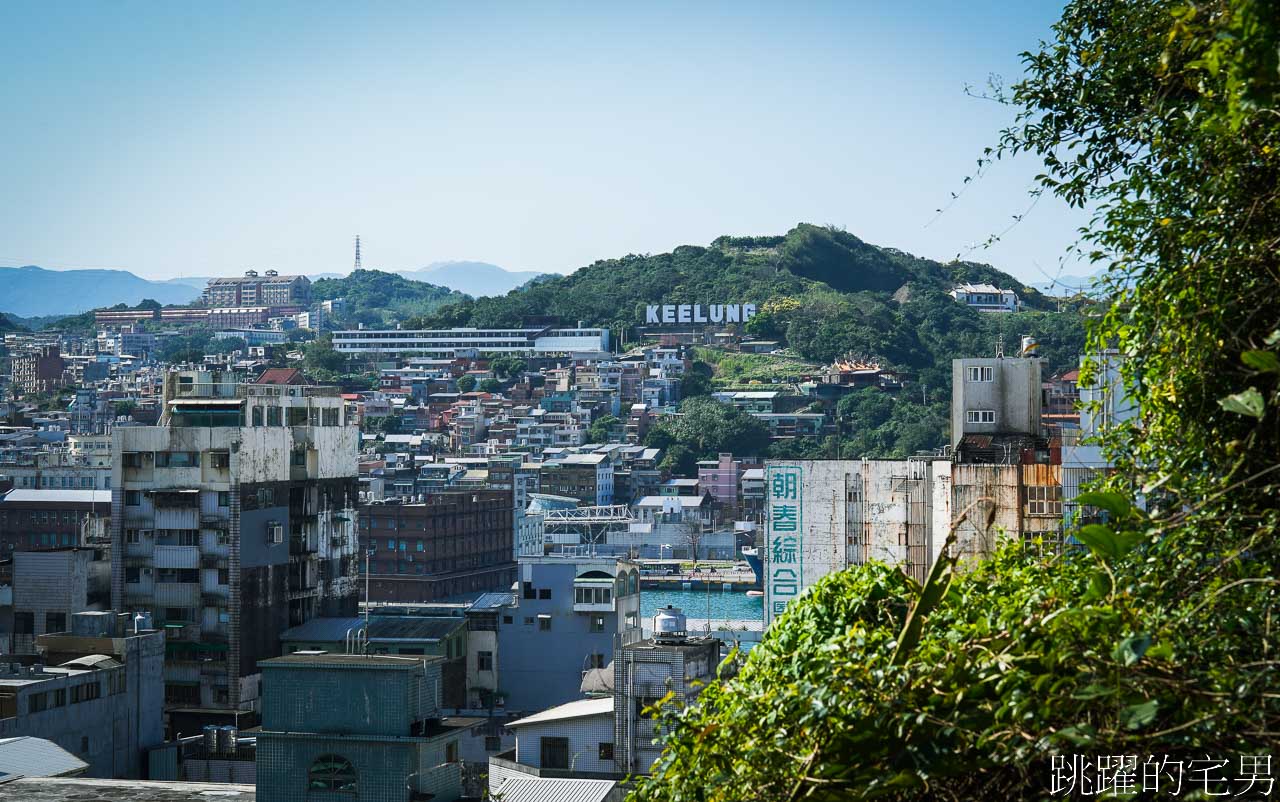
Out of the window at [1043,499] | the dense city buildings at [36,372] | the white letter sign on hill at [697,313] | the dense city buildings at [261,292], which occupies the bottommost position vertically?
the window at [1043,499]

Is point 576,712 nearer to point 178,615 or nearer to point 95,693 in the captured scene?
point 95,693

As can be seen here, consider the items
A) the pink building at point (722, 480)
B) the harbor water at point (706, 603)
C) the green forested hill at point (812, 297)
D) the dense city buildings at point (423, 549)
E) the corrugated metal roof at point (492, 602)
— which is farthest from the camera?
the green forested hill at point (812, 297)

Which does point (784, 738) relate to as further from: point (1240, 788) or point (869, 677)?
point (1240, 788)

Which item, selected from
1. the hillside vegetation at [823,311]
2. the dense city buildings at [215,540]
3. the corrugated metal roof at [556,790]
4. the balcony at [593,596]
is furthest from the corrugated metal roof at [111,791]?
the hillside vegetation at [823,311]

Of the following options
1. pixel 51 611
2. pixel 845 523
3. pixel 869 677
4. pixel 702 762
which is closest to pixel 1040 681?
pixel 869 677

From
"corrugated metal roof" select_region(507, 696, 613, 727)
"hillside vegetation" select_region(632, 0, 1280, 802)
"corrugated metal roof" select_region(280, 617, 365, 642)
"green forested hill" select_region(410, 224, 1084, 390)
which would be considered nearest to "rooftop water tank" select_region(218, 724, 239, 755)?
"corrugated metal roof" select_region(507, 696, 613, 727)

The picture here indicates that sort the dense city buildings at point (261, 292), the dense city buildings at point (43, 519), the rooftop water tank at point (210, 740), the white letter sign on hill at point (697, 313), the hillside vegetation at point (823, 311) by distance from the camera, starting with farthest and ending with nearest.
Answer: the dense city buildings at point (261, 292) → the white letter sign on hill at point (697, 313) → the hillside vegetation at point (823, 311) → the dense city buildings at point (43, 519) → the rooftop water tank at point (210, 740)

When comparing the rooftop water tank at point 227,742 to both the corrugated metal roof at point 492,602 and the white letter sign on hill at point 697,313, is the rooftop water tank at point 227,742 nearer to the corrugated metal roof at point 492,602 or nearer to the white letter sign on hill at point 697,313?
the corrugated metal roof at point 492,602
